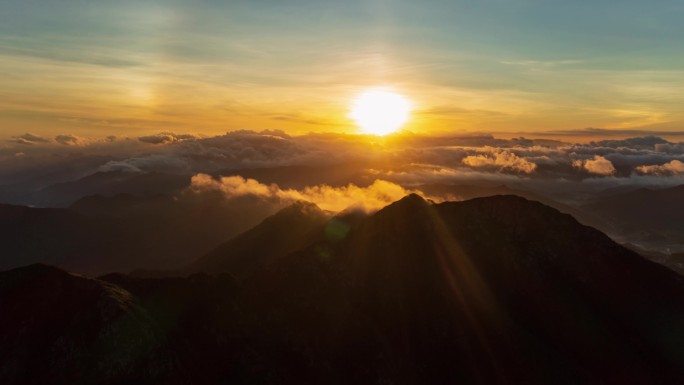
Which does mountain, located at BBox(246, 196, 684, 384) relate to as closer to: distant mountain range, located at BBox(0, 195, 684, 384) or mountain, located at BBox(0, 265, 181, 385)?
distant mountain range, located at BBox(0, 195, 684, 384)

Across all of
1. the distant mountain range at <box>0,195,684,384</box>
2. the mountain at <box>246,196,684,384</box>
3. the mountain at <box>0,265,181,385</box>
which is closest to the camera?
the mountain at <box>0,265,181,385</box>

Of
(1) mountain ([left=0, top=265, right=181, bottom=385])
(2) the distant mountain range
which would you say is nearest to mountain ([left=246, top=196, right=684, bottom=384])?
(2) the distant mountain range

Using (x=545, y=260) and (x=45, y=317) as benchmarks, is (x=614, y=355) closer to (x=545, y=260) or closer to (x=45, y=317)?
(x=545, y=260)

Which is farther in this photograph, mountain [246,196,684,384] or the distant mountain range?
mountain [246,196,684,384]

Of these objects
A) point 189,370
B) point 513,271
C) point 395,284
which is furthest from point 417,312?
point 189,370

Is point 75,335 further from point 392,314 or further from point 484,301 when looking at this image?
point 484,301

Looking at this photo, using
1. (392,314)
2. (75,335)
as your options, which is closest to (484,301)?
(392,314)

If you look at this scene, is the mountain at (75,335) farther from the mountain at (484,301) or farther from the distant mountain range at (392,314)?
the mountain at (484,301)
